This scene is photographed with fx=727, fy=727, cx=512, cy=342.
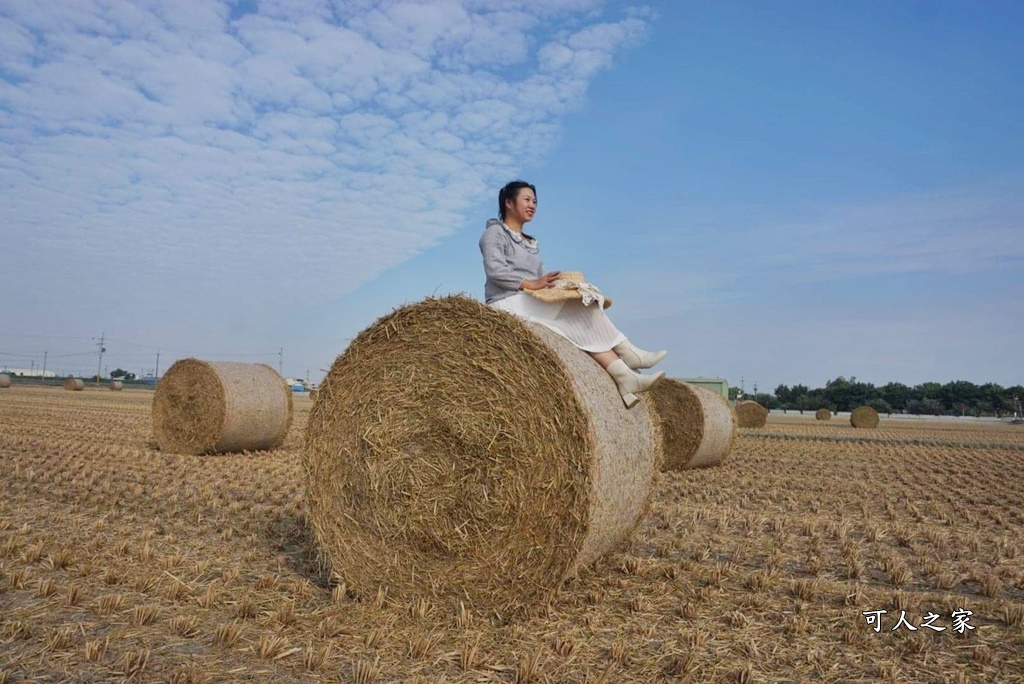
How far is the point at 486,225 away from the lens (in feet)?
15.8

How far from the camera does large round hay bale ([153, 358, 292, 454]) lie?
10898mm

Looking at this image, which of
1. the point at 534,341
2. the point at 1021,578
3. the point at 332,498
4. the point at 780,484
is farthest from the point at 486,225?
the point at 780,484

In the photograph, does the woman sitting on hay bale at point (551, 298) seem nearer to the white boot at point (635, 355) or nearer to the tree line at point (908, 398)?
the white boot at point (635, 355)

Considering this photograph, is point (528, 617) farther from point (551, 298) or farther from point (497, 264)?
point (497, 264)

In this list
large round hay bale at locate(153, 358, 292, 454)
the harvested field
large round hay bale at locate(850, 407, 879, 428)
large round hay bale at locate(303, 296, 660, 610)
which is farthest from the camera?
large round hay bale at locate(850, 407, 879, 428)

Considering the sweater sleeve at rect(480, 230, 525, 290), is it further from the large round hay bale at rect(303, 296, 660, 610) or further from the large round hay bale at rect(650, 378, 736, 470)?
the large round hay bale at rect(650, 378, 736, 470)

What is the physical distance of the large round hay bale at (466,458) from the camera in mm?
3947

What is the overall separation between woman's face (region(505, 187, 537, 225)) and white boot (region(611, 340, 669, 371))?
3.46 feet

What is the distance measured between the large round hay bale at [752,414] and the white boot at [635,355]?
22063 millimetres

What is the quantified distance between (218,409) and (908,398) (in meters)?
82.9

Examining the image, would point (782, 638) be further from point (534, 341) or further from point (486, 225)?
point (486, 225)

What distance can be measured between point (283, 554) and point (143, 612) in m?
1.47

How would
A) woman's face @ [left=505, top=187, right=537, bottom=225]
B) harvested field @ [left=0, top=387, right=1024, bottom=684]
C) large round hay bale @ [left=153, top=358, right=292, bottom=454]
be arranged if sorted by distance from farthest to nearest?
large round hay bale @ [left=153, top=358, right=292, bottom=454]
woman's face @ [left=505, top=187, right=537, bottom=225]
harvested field @ [left=0, top=387, right=1024, bottom=684]

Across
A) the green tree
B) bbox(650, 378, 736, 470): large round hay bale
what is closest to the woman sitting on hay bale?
bbox(650, 378, 736, 470): large round hay bale
